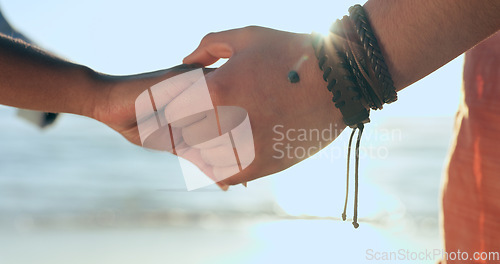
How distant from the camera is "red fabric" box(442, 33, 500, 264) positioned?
1.75 m

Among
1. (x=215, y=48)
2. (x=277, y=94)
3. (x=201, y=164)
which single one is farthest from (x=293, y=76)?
(x=201, y=164)

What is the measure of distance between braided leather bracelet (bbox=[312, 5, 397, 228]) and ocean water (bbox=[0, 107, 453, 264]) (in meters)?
0.92

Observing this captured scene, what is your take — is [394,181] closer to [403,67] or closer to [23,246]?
[23,246]

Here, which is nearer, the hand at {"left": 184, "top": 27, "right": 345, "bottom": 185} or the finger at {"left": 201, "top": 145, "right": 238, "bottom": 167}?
the hand at {"left": 184, "top": 27, "right": 345, "bottom": 185}

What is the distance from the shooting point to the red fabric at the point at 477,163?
1.75 m

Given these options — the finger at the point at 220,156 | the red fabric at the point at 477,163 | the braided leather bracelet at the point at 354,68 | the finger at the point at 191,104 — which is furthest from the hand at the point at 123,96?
the red fabric at the point at 477,163

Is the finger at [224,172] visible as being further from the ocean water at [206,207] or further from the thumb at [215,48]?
the ocean water at [206,207]

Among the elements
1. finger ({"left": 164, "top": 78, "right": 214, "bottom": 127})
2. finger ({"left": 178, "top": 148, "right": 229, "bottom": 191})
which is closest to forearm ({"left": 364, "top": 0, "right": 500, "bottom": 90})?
finger ({"left": 164, "top": 78, "right": 214, "bottom": 127})

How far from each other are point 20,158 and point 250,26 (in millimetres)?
7829

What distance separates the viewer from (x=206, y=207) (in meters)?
5.55

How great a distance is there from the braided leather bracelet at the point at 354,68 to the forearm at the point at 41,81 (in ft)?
2.51

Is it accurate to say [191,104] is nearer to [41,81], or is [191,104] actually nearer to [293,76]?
[293,76]

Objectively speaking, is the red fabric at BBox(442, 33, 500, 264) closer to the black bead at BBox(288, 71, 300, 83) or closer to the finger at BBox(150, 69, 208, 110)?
the black bead at BBox(288, 71, 300, 83)

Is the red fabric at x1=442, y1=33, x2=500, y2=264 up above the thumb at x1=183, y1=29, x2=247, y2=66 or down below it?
below
